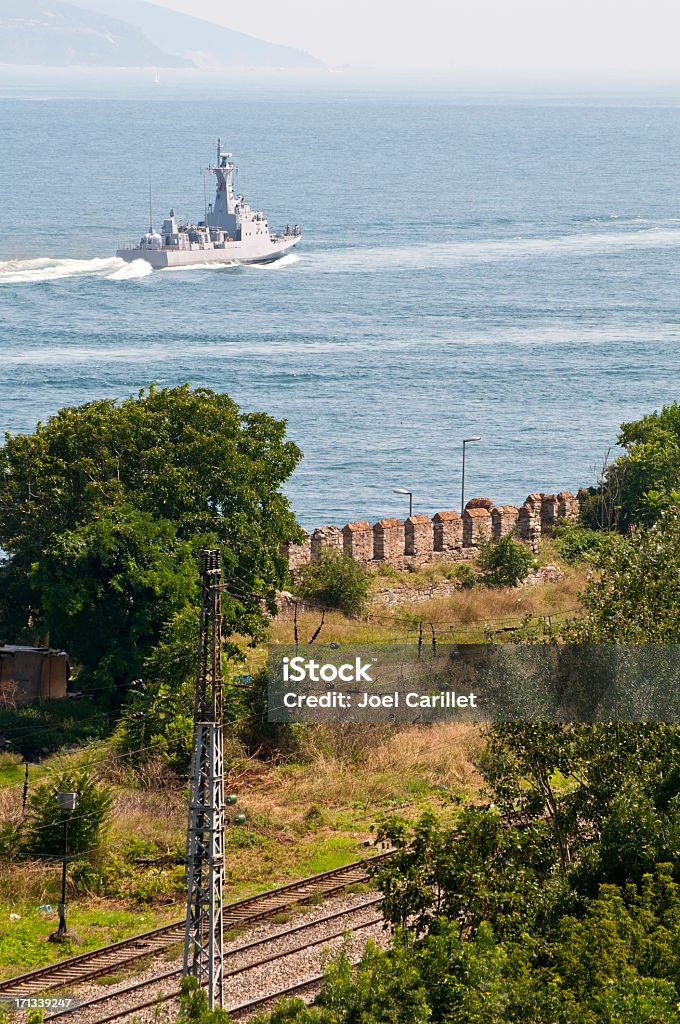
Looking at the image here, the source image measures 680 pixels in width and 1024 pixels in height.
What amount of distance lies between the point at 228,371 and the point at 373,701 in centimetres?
5975

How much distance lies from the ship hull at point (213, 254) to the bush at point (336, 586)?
300 ft

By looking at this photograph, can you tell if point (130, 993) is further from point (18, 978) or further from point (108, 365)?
point (108, 365)

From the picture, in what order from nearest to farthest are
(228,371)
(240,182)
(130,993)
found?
(130,993) < (228,371) < (240,182)

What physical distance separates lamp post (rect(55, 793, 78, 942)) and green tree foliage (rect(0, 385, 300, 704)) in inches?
262

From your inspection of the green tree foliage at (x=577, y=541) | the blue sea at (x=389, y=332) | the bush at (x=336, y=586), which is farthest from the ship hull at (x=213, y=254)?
the bush at (x=336, y=586)

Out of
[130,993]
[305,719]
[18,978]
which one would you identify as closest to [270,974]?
[130,993]

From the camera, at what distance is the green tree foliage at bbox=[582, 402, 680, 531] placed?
47.3m

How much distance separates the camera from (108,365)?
9419cm

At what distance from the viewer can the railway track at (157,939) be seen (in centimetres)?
2436

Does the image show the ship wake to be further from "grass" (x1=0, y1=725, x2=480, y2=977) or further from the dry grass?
"grass" (x1=0, y1=725, x2=480, y2=977)

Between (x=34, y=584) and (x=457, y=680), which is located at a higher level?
(x=34, y=584)

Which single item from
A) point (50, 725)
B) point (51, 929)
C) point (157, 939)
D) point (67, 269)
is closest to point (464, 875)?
point (157, 939)

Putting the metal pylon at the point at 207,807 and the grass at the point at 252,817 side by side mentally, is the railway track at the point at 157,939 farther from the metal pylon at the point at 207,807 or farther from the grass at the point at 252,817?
the metal pylon at the point at 207,807

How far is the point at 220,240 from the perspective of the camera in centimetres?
13625
